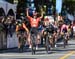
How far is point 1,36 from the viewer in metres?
21.3

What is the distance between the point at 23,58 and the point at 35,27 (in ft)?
10.7

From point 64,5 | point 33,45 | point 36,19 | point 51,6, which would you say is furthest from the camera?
point 64,5

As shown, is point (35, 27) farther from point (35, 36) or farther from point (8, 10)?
point (8, 10)

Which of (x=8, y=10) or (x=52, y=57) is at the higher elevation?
(x=8, y=10)

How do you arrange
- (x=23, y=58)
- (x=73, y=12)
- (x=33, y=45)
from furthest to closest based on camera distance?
1. (x=73, y=12)
2. (x=33, y=45)
3. (x=23, y=58)

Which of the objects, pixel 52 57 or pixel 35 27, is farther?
pixel 35 27

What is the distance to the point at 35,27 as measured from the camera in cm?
1930

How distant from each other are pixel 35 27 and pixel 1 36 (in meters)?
2.72

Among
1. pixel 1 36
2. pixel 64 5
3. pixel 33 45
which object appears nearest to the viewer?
pixel 33 45

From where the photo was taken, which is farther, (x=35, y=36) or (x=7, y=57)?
(x=35, y=36)

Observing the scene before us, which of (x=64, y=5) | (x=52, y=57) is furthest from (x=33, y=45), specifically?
(x=64, y=5)

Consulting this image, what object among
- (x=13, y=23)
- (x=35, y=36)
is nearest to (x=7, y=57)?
(x=35, y=36)

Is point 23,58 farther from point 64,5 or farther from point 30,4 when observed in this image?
point 64,5

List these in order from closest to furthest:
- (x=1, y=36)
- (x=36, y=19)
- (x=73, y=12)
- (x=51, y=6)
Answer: (x=36, y=19), (x=1, y=36), (x=51, y=6), (x=73, y=12)
